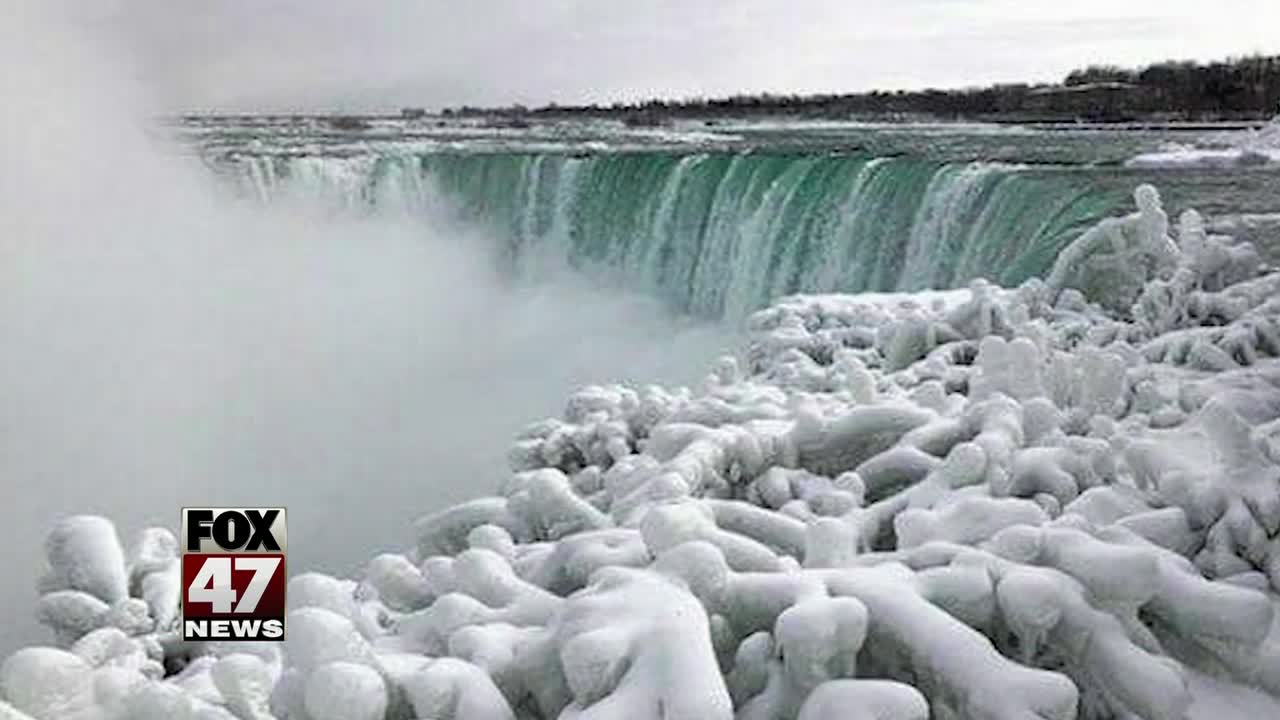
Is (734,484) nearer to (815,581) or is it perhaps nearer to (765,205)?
(815,581)

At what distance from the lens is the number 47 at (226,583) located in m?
2.86

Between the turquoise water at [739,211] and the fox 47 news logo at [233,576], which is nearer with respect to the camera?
the fox 47 news logo at [233,576]

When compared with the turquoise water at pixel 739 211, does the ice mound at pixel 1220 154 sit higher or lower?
higher

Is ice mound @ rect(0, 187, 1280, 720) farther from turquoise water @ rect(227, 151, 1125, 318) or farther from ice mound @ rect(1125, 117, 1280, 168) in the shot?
ice mound @ rect(1125, 117, 1280, 168)

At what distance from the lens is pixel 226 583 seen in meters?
2.92

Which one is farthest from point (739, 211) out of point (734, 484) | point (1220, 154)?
point (734, 484)

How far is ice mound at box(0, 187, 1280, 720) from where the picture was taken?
2301mm

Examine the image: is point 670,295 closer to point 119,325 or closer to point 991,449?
point 119,325

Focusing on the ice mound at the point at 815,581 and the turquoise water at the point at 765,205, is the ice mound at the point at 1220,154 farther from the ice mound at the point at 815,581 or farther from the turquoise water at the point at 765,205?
the ice mound at the point at 815,581

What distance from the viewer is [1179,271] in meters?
5.57

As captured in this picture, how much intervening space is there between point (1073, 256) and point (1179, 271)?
1151 mm

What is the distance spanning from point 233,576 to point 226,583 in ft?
0.06

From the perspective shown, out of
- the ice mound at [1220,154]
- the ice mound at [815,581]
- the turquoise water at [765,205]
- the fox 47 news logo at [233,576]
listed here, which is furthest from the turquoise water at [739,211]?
the fox 47 news logo at [233,576]

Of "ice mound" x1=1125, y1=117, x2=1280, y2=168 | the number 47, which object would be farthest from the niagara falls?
"ice mound" x1=1125, y1=117, x2=1280, y2=168
